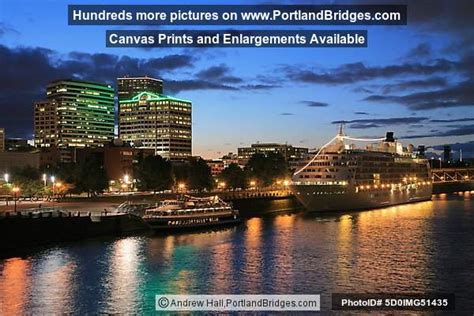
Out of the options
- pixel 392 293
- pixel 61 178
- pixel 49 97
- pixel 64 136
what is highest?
pixel 49 97

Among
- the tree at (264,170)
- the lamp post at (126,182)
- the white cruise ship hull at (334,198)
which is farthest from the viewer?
the tree at (264,170)

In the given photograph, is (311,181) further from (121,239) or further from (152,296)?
(152,296)

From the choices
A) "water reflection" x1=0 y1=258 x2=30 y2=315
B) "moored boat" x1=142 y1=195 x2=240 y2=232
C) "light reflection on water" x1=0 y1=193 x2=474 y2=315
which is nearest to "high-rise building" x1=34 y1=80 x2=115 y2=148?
"moored boat" x1=142 y1=195 x2=240 y2=232

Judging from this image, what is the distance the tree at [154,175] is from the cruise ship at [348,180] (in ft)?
23.0

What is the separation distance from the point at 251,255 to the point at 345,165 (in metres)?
16.8

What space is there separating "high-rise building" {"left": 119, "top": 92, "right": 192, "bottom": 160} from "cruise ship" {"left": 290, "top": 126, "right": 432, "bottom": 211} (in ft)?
82.5

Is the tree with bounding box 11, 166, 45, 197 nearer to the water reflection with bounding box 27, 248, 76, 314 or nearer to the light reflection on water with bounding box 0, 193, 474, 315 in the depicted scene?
the light reflection on water with bounding box 0, 193, 474, 315

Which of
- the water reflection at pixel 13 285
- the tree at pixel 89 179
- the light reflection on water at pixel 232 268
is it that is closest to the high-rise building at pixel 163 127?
the tree at pixel 89 179

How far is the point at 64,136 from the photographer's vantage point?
54.7 m

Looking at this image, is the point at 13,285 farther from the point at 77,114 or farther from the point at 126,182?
the point at 77,114

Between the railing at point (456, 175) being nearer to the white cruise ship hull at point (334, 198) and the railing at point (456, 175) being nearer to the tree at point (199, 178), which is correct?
the white cruise ship hull at point (334, 198)

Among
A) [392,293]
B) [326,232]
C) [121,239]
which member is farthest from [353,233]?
[392,293]

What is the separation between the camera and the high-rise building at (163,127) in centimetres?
5519

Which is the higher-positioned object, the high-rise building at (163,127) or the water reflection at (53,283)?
the high-rise building at (163,127)
